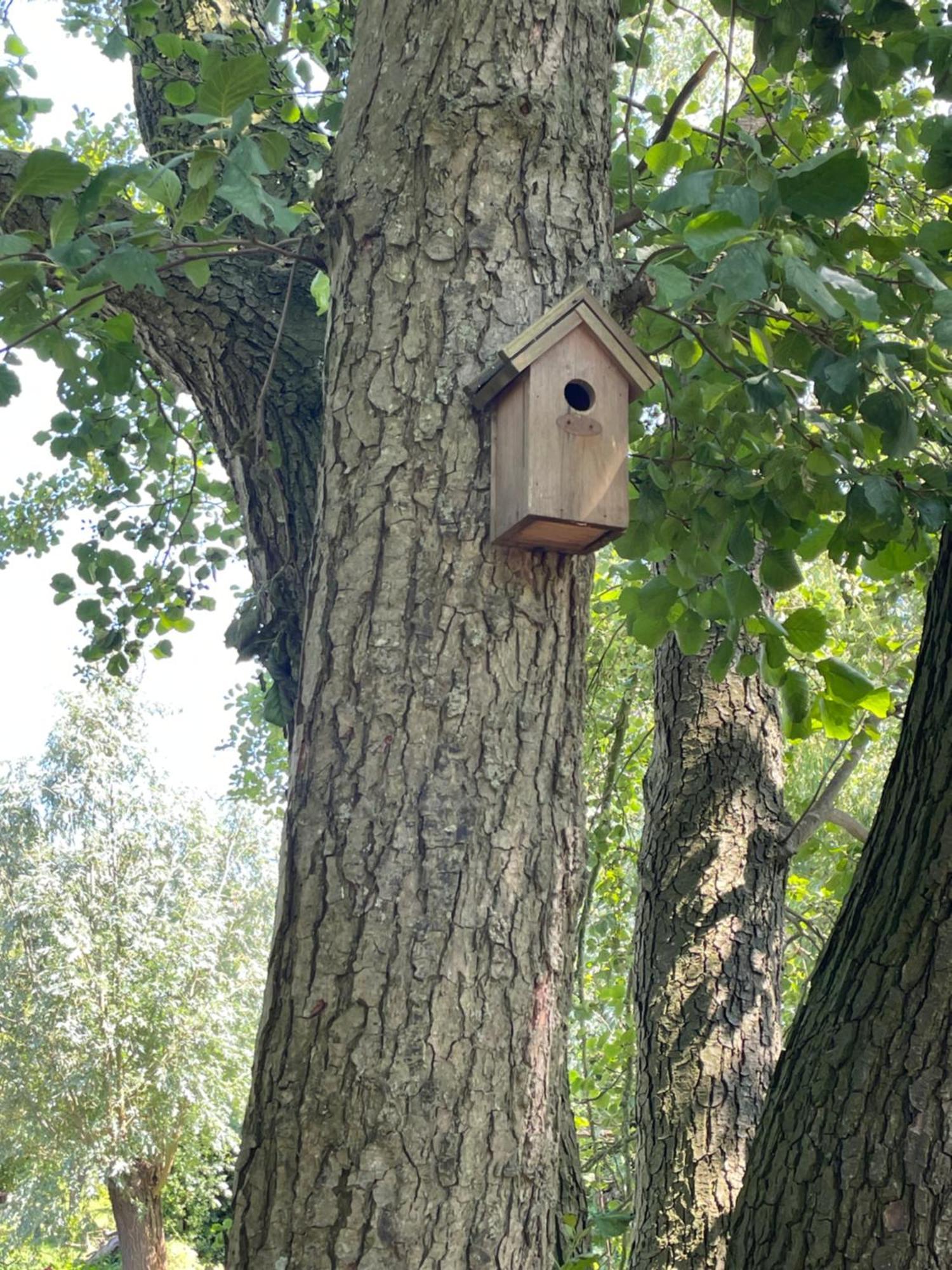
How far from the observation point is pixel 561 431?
1703 mm

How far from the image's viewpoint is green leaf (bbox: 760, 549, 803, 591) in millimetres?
2277

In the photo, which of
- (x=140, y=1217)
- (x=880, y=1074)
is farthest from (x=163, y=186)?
(x=140, y=1217)

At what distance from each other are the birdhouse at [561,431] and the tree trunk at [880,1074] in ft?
2.83

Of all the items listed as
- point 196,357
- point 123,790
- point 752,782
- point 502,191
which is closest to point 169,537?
point 196,357

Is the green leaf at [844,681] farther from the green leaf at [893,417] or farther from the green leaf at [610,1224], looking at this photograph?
the green leaf at [610,1224]

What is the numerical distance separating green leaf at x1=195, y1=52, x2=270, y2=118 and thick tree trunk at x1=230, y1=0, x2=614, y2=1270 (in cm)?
24

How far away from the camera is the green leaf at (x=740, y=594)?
2123 millimetres

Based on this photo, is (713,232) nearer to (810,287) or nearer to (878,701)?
(810,287)

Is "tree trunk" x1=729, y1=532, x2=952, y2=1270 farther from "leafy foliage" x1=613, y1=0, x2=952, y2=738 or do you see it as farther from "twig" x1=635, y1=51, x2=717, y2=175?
"twig" x1=635, y1=51, x2=717, y2=175

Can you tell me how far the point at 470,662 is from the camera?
63.9 inches

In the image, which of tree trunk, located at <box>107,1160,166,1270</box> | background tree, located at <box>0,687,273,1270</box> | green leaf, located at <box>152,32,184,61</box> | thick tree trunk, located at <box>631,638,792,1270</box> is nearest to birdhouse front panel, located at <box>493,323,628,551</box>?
green leaf, located at <box>152,32,184,61</box>

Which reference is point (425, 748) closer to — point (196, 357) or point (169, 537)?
point (196, 357)

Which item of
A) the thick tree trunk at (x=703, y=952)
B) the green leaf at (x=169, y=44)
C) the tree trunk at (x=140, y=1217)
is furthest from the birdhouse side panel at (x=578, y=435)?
the tree trunk at (x=140, y=1217)

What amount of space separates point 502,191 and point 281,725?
1272 millimetres
